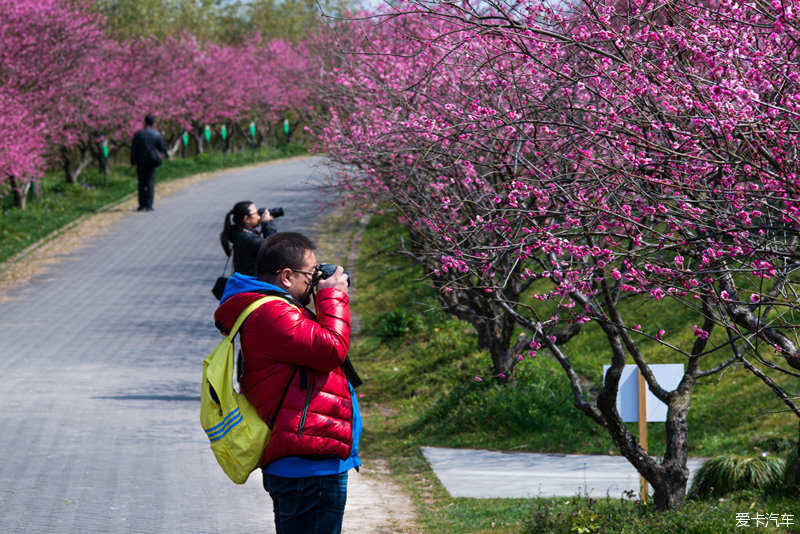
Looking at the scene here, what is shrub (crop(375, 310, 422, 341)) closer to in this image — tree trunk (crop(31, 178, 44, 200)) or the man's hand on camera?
the man's hand on camera

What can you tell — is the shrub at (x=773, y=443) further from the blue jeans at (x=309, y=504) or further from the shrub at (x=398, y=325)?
the shrub at (x=398, y=325)

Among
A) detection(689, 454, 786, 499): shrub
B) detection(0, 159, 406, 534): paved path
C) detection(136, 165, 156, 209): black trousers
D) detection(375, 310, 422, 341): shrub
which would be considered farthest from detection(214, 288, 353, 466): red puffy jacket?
detection(136, 165, 156, 209): black trousers

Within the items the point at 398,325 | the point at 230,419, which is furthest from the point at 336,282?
the point at 398,325

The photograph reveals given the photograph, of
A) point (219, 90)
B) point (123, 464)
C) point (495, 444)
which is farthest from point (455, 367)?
point (219, 90)

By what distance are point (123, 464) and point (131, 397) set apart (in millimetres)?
2482

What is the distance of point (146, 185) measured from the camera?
23.9 meters

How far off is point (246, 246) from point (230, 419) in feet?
18.5

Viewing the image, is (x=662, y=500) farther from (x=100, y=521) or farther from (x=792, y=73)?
(x=100, y=521)

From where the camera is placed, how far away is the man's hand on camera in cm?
402

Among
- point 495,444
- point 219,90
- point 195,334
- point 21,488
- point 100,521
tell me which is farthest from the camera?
point 219,90

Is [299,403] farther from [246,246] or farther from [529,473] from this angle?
[246,246]

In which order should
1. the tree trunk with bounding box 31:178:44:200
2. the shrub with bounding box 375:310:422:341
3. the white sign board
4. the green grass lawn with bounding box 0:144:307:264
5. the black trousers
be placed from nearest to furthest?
the white sign board, the shrub with bounding box 375:310:422:341, the green grass lawn with bounding box 0:144:307:264, the black trousers, the tree trunk with bounding box 31:178:44:200

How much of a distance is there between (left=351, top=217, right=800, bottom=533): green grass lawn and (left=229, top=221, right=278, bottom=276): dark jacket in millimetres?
1968

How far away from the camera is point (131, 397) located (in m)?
10.3
